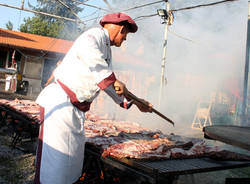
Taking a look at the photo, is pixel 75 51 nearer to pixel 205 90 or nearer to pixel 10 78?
pixel 205 90

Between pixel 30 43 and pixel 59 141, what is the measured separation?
18.6 m

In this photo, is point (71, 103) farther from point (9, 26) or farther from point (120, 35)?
point (9, 26)

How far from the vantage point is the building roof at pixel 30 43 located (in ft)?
55.4

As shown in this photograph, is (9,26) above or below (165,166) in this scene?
above

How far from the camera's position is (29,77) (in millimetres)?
17531

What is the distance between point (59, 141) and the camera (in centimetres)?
205

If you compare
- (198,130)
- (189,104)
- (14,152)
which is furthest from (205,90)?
(14,152)

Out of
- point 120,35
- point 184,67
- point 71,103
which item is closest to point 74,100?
point 71,103

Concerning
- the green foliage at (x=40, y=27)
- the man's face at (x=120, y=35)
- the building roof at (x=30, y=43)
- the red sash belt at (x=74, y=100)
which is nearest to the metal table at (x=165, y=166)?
the red sash belt at (x=74, y=100)

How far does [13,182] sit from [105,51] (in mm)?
3029

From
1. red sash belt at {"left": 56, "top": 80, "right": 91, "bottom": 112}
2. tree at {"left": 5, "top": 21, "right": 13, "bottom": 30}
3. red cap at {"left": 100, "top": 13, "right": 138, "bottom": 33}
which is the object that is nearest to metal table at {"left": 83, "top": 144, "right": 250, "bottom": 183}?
red sash belt at {"left": 56, "top": 80, "right": 91, "bottom": 112}

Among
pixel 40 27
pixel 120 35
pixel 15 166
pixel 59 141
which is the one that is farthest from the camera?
pixel 40 27

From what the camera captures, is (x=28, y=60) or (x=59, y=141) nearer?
(x=59, y=141)

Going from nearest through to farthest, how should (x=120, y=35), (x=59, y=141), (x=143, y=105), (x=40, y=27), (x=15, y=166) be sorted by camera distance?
(x=59, y=141) < (x=120, y=35) < (x=143, y=105) < (x=15, y=166) < (x=40, y=27)
